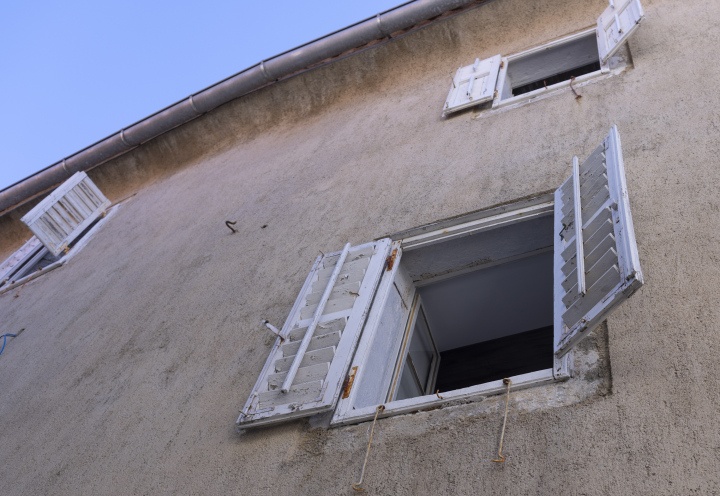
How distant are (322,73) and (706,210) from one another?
4.91 metres

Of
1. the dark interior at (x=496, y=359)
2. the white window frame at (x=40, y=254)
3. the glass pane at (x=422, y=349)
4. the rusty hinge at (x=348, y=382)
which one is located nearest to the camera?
the rusty hinge at (x=348, y=382)

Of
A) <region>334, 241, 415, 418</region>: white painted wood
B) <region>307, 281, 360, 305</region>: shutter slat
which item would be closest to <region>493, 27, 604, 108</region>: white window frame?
<region>334, 241, 415, 418</region>: white painted wood

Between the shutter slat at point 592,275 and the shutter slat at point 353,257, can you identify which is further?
the shutter slat at point 353,257

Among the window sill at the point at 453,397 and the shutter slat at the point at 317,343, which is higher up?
the shutter slat at the point at 317,343

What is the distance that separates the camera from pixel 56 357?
4504 millimetres

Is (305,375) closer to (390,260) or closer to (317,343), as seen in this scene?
(317,343)

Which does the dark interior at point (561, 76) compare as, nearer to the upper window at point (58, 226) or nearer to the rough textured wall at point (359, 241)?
the rough textured wall at point (359, 241)

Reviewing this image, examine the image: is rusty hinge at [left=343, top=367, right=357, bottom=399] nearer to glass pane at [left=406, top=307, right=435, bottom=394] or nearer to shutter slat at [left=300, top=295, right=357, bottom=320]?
shutter slat at [left=300, top=295, right=357, bottom=320]

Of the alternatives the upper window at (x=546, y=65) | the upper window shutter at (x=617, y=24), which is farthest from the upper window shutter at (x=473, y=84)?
the upper window shutter at (x=617, y=24)

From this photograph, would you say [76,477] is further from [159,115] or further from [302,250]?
[159,115]

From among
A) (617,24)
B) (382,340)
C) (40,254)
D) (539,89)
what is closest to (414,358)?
(382,340)

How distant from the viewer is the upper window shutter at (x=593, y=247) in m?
2.02

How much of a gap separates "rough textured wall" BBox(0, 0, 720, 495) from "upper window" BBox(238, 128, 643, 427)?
181 millimetres

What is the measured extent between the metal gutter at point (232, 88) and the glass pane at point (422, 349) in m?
3.61
